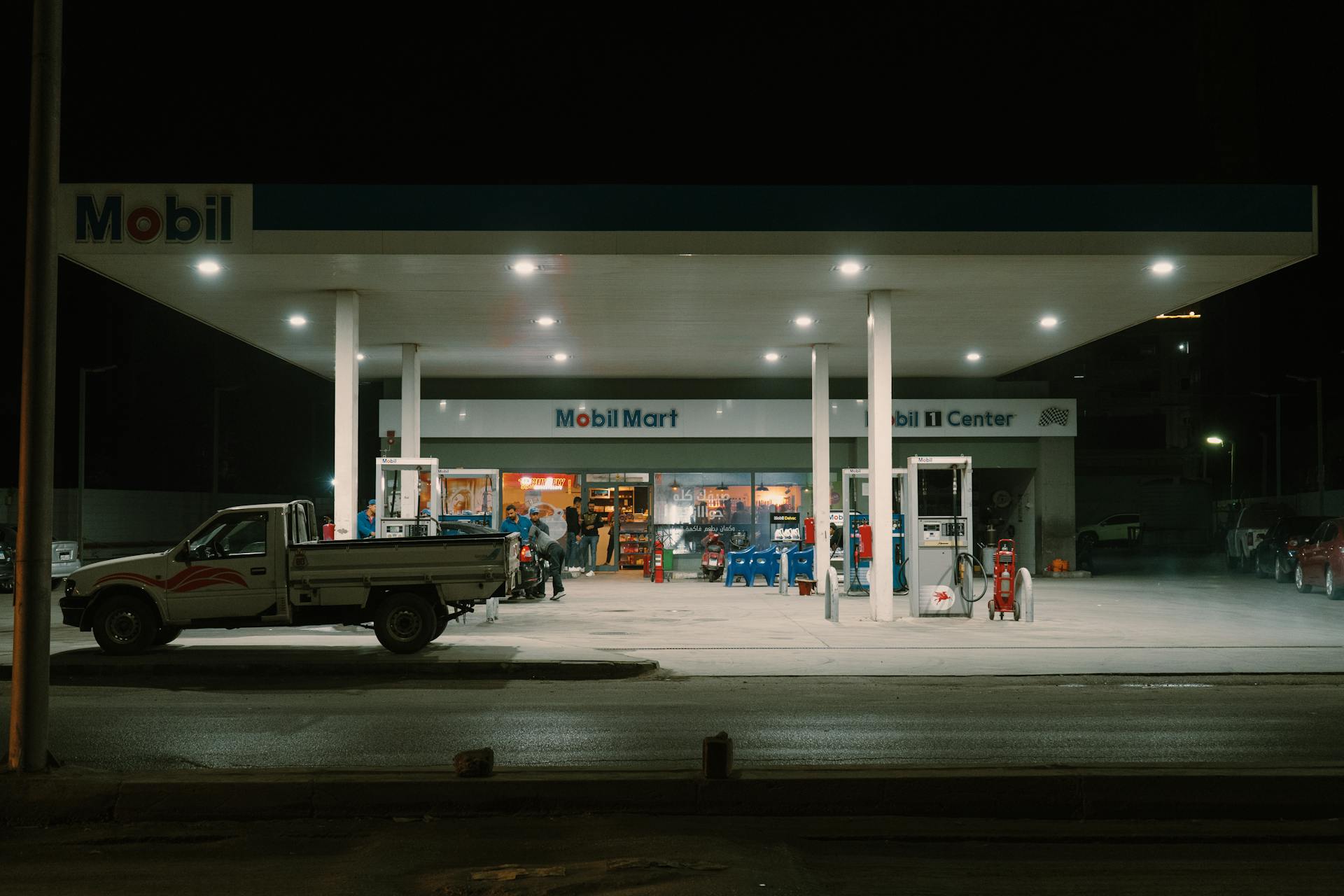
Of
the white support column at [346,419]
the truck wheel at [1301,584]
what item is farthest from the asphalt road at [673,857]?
the truck wheel at [1301,584]

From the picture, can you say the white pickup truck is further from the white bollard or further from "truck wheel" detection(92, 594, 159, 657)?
the white bollard

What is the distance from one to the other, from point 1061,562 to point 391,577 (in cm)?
2153

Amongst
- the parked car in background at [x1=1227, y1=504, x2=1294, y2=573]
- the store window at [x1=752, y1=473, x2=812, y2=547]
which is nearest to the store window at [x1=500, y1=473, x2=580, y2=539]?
the store window at [x1=752, y1=473, x2=812, y2=547]

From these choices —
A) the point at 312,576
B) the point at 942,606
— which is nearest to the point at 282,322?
the point at 312,576

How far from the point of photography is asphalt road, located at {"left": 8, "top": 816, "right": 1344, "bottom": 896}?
523 centimetres

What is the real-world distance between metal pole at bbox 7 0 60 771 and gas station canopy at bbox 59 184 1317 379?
8.63 meters

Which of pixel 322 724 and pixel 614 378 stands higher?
pixel 614 378

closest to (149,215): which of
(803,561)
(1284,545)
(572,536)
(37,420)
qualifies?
(37,420)

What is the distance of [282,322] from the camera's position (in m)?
21.9

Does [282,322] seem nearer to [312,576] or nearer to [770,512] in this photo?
[312,576]

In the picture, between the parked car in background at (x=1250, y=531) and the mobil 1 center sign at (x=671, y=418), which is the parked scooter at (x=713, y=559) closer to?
the mobil 1 center sign at (x=671, y=418)

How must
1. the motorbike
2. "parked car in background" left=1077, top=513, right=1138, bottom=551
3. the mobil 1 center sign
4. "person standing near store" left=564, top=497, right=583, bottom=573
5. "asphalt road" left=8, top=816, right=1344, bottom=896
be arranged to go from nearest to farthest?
1. "asphalt road" left=8, top=816, right=1344, bottom=896
2. the motorbike
3. "person standing near store" left=564, top=497, right=583, bottom=573
4. the mobil 1 center sign
5. "parked car in background" left=1077, top=513, right=1138, bottom=551

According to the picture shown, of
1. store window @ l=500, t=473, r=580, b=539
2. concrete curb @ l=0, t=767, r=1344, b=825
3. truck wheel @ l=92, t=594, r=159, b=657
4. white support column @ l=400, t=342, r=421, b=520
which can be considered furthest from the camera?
store window @ l=500, t=473, r=580, b=539

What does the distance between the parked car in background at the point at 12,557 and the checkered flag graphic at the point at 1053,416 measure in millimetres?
23598
